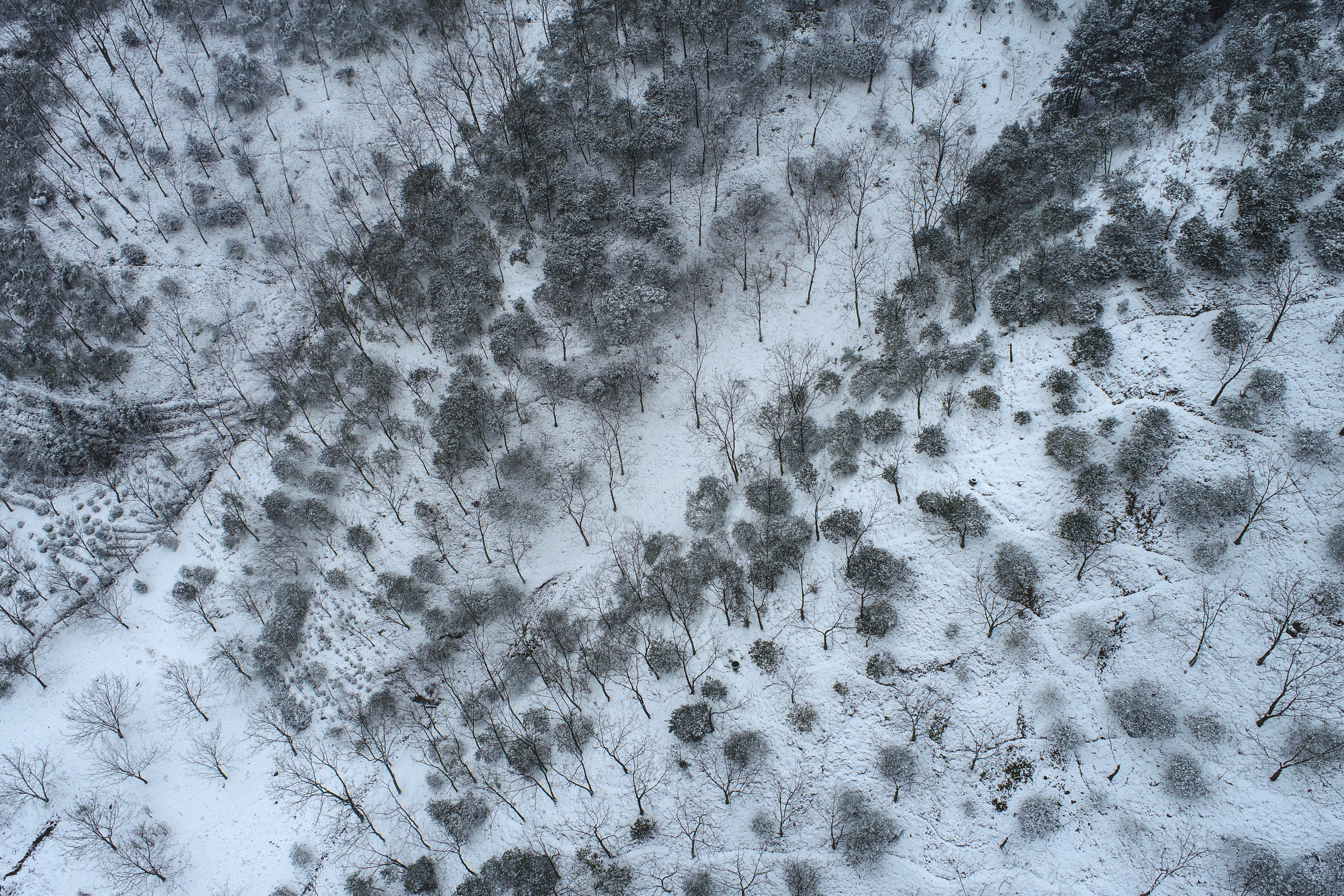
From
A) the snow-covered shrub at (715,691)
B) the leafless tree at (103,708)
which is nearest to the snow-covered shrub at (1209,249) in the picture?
the snow-covered shrub at (715,691)

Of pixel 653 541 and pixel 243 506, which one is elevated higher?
pixel 243 506

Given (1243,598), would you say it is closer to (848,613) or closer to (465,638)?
(848,613)

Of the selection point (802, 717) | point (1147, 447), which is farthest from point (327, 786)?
point (1147, 447)

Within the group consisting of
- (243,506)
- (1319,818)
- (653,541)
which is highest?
(243,506)

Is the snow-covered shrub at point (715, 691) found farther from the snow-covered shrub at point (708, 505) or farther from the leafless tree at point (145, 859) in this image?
the leafless tree at point (145, 859)

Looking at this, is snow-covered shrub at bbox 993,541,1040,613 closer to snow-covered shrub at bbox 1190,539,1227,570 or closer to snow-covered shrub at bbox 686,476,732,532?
snow-covered shrub at bbox 1190,539,1227,570

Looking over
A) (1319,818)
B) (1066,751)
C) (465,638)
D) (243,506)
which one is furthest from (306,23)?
(1319,818)

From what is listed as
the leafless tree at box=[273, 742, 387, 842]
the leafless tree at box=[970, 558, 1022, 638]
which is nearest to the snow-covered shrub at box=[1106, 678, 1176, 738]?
the leafless tree at box=[970, 558, 1022, 638]
